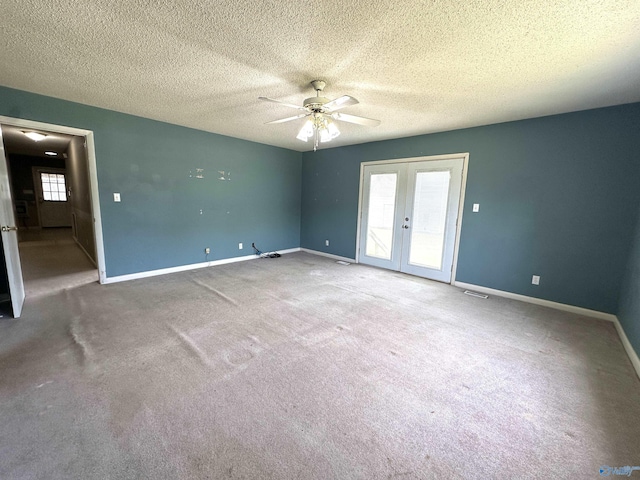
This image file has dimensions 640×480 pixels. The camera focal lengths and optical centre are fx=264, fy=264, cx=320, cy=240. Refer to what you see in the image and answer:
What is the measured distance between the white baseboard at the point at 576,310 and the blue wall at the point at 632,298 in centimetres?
6

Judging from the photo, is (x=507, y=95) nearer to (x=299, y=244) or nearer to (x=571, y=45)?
A: (x=571, y=45)

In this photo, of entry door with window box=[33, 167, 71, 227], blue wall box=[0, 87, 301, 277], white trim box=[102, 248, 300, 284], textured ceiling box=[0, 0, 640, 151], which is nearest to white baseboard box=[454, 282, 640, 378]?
textured ceiling box=[0, 0, 640, 151]

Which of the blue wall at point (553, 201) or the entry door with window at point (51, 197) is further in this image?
the entry door with window at point (51, 197)

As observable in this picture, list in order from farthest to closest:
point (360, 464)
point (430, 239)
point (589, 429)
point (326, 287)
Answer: point (430, 239) → point (326, 287) → point (589, 429) → point (360, 464)

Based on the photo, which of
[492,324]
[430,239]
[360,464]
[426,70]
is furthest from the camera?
[430,239]

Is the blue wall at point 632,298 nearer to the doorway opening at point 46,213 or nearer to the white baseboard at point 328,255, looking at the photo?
the white baseboard at point 328,255

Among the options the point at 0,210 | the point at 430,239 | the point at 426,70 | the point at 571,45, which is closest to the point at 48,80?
the point at 0,210

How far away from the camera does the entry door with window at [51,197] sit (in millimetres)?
8594

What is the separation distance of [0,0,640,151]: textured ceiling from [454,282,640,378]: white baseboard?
2.33 meters

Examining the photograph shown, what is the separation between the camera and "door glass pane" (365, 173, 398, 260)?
4.88 m

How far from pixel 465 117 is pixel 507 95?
29.9 inches

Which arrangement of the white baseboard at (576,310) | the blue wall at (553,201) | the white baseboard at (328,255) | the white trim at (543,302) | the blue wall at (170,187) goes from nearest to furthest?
the white baseboard at (576,310)
the blue wall at (553,201)
the white trim at (543,302)
the blue wall at (170,187)
the white baseboard at (328,255)

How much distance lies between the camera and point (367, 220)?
529 centimetres

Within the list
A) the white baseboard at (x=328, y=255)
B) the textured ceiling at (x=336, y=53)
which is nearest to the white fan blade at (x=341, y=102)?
the textured ceiling at (x=336, y=53)
